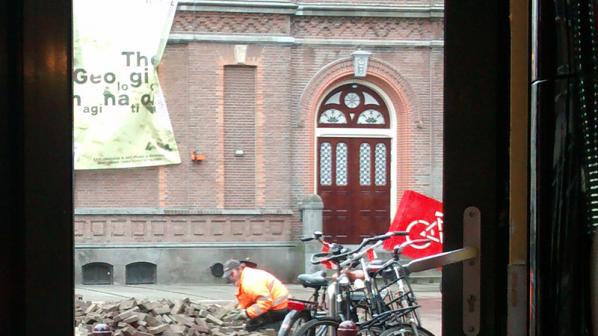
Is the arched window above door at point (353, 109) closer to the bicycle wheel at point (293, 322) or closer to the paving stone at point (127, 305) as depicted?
the paving stone at point (127, 305)

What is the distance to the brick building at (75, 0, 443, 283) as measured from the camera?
15594 mm

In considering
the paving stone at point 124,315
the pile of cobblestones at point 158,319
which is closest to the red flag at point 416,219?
the pile of cobblestones at point 158,319

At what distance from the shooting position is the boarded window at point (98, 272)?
14867 millimetres

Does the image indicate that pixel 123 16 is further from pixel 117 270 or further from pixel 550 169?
pixel 550 169

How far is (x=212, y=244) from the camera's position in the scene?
15703 millimetres

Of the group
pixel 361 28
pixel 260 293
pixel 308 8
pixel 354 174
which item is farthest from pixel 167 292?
pixel 260 293

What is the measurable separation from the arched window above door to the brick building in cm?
2

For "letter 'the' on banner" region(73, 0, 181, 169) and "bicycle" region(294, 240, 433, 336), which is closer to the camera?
"bicycle" region(294, 240, 433, 336)

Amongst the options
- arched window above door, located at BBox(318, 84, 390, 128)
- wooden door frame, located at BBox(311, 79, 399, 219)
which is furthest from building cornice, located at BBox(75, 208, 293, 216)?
arched window above door, located at BBox(318, 84, 390, 128)

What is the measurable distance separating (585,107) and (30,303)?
761 mm

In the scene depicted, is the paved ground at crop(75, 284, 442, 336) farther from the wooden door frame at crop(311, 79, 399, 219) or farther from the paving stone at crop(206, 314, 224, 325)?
the paving stone at crop(206, 314, 224, 325)

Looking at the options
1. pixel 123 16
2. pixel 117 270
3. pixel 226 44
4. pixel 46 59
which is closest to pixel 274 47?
pixel 226 44

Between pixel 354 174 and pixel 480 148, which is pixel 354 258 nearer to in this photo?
pixel 480 148

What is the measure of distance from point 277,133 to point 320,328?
9.92 m
